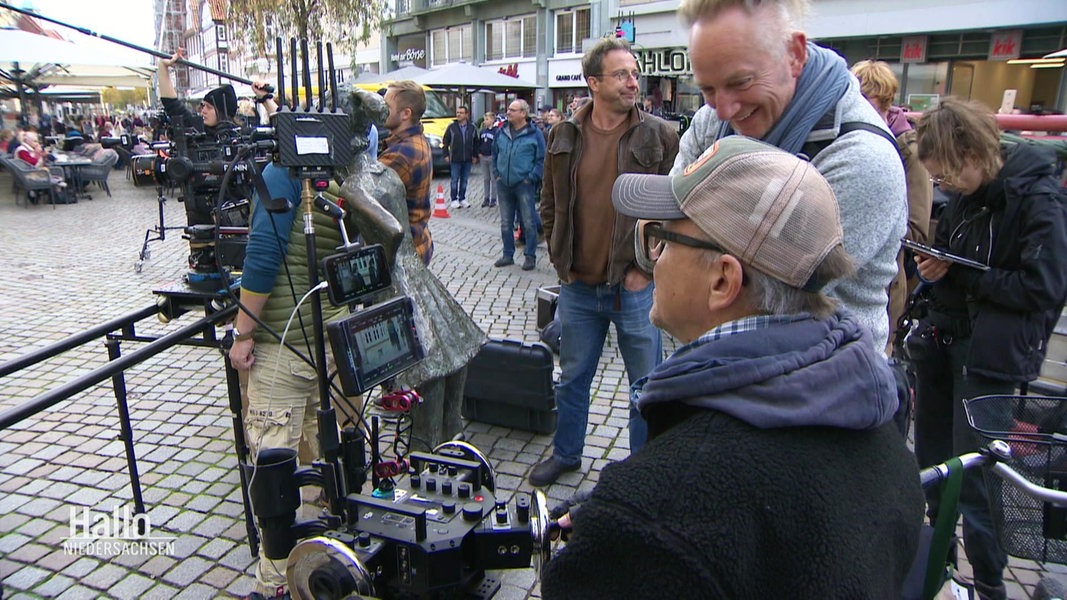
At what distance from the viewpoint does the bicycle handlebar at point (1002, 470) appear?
196 centimetres

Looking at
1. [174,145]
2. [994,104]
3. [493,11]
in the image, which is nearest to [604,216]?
[174,145]

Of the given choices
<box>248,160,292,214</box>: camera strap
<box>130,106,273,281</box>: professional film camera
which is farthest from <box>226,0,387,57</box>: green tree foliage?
<box>248,160,292,214</box>: camera strap

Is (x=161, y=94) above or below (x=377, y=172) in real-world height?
above

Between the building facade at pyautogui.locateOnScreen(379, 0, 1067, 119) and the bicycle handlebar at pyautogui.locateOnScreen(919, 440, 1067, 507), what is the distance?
7542 millimetres

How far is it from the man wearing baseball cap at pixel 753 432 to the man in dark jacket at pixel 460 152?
12.7 metres

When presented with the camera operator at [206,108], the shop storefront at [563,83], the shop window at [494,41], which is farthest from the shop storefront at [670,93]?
the camera operator at [206,108]

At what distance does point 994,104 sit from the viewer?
644 inches

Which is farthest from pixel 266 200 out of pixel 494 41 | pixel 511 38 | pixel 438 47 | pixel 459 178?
pixel 438 47

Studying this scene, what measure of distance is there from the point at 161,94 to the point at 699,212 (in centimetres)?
638

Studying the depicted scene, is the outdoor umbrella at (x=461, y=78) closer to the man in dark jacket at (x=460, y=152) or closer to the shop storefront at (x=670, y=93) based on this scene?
the shop storefront at (x=670, y=93)

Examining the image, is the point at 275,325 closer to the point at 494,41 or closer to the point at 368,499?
the point at 368,499

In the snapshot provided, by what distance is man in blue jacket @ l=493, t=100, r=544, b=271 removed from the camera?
9.05 metres

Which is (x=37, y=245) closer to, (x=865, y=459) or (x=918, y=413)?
(x=918, y=413)

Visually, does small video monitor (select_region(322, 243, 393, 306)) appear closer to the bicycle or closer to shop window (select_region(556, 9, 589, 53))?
the bicycle
